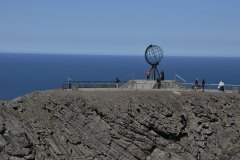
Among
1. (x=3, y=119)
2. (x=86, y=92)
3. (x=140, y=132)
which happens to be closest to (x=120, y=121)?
(x=140, y=132)

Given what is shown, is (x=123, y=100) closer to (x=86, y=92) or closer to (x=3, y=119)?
(x=86, y=92)

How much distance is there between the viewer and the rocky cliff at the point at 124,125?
49469mm

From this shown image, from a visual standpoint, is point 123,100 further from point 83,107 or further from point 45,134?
point 45,134

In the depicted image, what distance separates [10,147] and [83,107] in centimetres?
1006

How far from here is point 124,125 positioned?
5188 cm

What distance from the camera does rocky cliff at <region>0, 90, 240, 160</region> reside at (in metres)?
49.5

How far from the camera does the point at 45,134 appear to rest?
49.3 m

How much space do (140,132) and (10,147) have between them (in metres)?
13.4

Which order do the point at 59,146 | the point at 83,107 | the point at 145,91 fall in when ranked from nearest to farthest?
the point at 59,146 < the point at 83,107 < the point at 145,91

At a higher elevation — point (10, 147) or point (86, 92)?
point (86, 92)

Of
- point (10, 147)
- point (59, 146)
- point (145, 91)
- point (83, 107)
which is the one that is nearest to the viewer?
point (10, 147)

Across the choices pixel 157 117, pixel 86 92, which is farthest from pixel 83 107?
pixel 157 117

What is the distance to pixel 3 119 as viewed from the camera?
156 feet

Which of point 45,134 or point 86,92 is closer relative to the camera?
point 45,134
